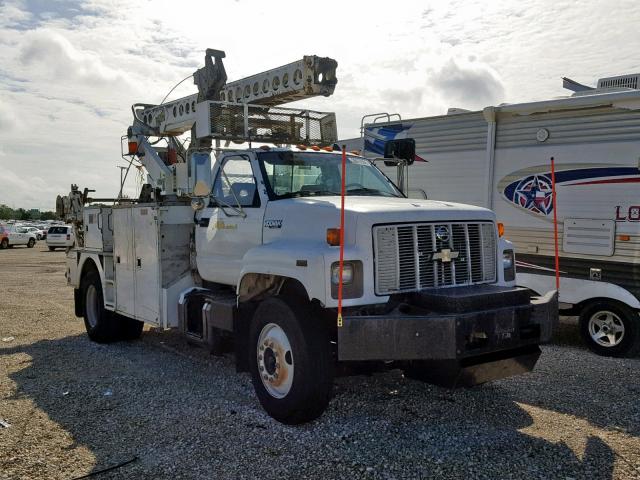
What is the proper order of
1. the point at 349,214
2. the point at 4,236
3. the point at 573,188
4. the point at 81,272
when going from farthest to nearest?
1. the point at 4,236
2. the point at 81,272
3. the point at 573,188
4. the point at 349,214

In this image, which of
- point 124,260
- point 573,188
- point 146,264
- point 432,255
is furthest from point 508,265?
point 124,260

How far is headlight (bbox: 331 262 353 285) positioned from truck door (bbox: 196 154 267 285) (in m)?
1.33

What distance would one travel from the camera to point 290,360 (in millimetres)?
5035

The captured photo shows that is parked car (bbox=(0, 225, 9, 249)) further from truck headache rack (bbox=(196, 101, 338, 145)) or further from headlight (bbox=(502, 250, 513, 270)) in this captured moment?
headlight (bbox=(502, 250, 513, 270))

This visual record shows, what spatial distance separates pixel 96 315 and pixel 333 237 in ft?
16.8

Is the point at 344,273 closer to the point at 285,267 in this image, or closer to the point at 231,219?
the point at 285,267

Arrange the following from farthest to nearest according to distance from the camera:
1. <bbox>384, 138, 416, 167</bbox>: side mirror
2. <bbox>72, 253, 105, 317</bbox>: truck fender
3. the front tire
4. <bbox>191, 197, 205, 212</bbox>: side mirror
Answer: <bbox>72, 253, 105, 317</bbox>: truck fender, <bbox>384, 138, 416, 167</bbox>: side mirror, <bbox>191, 197, 205, 212</bbox>: side mirror, the front tire

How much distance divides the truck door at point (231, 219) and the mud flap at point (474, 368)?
196 cm

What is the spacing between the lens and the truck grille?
4.87 metres

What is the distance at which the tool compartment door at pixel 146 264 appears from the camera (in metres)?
6.95

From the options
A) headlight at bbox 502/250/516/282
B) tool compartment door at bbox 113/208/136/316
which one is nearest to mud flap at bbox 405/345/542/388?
headlight at bbox 502/250/516/282

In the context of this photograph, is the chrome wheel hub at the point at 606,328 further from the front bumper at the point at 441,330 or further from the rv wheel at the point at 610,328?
the front bumper at the point at 441,330

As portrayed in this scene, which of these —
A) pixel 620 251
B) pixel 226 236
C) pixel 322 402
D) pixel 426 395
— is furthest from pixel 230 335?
pixel 620 251

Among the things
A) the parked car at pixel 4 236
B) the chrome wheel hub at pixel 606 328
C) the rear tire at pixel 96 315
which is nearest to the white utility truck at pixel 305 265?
the rear tire at pixel 96 315
